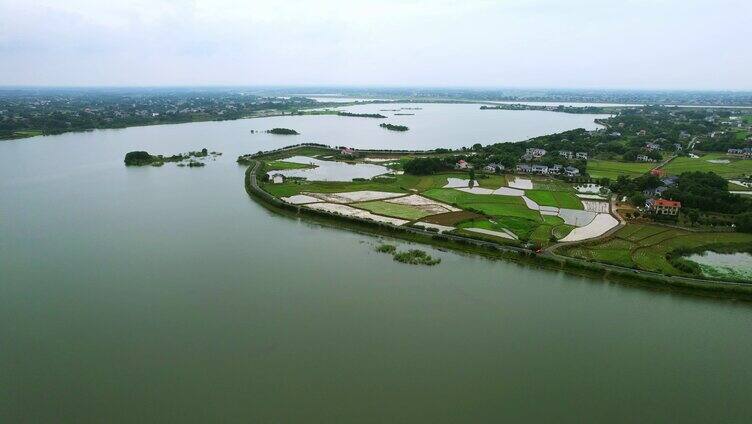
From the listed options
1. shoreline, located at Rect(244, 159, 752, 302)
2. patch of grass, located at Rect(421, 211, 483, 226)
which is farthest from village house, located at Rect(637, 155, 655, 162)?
shoreline, located at Rect(244, 159, 752, 302)

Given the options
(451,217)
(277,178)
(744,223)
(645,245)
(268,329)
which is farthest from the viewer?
(277,178)

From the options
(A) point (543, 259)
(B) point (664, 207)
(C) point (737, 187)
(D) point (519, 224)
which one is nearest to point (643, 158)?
(C) point (737, 187)

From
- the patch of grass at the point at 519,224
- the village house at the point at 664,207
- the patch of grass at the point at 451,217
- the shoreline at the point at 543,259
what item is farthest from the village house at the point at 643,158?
the shoreline at the point at 543,259

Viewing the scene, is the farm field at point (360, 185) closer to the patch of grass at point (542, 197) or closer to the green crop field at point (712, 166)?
the patch of grass at point (542, 197)

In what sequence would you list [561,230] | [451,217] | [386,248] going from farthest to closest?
[451,217] → [561,230] → [386,248]

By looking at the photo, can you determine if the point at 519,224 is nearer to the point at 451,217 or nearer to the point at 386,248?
the point at 451,217
